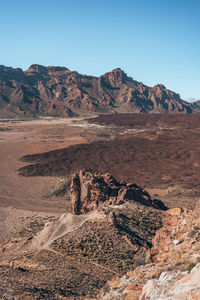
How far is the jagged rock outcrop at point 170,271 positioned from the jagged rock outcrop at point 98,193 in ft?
41.4

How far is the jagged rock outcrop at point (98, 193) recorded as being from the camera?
33.1 metres

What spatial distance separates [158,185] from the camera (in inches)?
2269

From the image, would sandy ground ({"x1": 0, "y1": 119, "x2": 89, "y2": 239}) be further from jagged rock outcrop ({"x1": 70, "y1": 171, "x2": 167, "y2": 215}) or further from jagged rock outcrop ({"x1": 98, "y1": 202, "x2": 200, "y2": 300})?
jagged rock outcrop ({"x1": 98, "y1": 202, "x2": 200, "y2": 300})

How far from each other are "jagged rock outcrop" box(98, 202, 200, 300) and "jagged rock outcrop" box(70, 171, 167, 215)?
1262cm

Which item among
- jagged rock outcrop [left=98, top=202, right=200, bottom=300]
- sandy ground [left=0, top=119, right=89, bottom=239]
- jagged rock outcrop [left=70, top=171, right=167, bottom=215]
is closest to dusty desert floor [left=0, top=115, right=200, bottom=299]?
sandy ground [left=0, top=119, right=89, bottom=239]

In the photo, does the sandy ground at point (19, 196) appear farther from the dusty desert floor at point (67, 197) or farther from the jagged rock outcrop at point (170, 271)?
the jagged rock outcrop at point (170, 271)

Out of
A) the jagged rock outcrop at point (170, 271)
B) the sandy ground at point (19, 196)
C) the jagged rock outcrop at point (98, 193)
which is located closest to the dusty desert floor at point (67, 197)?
the sandy ground at point (19, 196)

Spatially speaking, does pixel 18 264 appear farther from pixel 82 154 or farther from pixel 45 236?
pixel 82 154

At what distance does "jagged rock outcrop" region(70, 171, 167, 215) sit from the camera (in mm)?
33094

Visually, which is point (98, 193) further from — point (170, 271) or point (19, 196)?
point (170, 271)

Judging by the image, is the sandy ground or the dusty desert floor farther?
the sandy ground

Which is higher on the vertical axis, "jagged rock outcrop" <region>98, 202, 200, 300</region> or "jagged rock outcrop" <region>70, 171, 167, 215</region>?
"jagged rock outcrop" <region>98, 202, 200, 300</region>

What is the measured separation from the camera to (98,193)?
34.2m

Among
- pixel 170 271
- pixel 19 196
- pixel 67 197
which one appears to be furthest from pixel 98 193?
pixel 170 271
